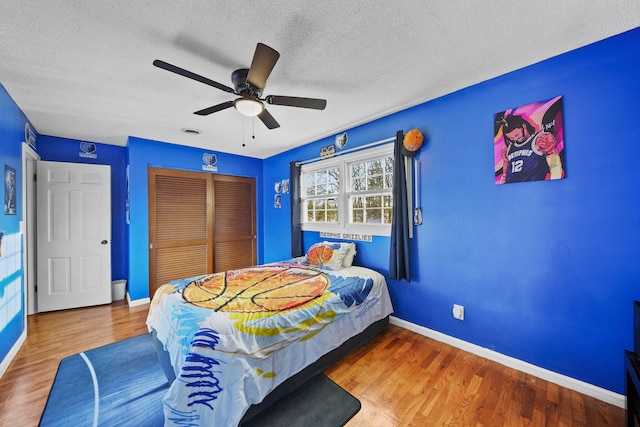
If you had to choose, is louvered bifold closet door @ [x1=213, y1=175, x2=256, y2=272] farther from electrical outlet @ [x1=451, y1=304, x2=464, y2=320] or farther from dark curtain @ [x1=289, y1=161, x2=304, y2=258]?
electrical outlet @ [x1=451, y1=304, x2=464, y2=320]

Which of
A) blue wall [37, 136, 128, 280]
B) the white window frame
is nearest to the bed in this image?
the white window frame

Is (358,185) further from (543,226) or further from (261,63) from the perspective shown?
(261,63)

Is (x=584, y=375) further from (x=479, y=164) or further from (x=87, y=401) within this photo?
(x=87, y=401)

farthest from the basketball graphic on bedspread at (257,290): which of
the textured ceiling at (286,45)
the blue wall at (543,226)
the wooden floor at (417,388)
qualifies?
the textured ceiling at (286,45)

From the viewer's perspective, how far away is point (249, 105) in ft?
6.29

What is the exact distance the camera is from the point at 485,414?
1.56 metres

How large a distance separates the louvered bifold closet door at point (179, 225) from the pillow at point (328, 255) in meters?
2.21

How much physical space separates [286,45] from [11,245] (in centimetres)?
317

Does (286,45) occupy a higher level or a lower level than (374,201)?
higher

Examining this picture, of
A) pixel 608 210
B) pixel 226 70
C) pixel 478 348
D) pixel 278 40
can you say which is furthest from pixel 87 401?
pixel 608 210

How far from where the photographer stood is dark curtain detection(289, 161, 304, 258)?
3.94m

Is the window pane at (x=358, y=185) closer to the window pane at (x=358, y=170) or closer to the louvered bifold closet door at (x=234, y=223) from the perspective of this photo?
the window pane at (x=358, y=170)

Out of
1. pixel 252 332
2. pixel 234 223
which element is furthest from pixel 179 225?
pixel 252 332

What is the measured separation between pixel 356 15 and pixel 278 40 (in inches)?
21.7
